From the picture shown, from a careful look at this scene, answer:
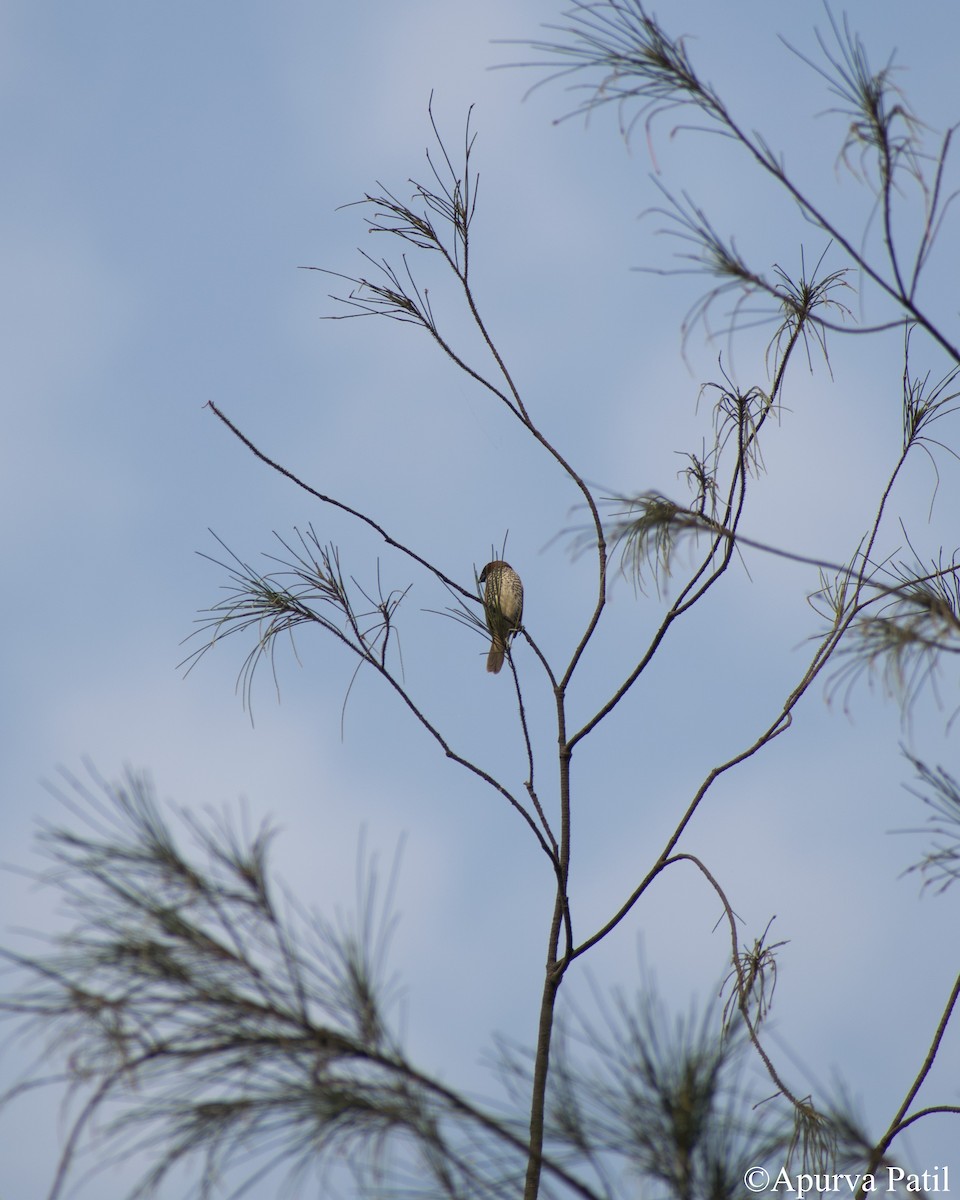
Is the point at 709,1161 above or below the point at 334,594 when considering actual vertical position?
below

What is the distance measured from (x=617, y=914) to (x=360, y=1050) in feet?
2.85

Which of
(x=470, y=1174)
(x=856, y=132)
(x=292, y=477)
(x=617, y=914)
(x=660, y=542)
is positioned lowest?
Result: (x=470, y=1174)

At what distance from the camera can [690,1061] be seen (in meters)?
1.65

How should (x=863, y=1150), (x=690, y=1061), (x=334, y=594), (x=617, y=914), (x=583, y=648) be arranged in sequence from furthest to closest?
(x=334, y=594), (x=583, y=648), (x=617, y=914), (x=863, y=1150), (x=690, y=1061)

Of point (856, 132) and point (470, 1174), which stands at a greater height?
point (856, 132)

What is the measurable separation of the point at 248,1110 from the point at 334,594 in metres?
1.34

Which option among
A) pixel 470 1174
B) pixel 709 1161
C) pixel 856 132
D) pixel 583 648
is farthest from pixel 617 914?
pixel 856 132

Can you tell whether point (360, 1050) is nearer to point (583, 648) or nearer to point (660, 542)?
point (660, 542)

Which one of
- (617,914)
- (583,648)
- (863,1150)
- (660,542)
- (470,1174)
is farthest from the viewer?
(583,648)

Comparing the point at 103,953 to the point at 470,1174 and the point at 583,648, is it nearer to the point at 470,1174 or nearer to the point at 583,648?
the point at 470,1174

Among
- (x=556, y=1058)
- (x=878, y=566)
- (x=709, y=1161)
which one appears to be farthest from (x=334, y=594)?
(x=709, y=1161)

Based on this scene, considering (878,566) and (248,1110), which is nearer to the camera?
(248,1110)

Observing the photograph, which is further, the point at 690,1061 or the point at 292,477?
the point at 292,477

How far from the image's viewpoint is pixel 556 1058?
173cm
